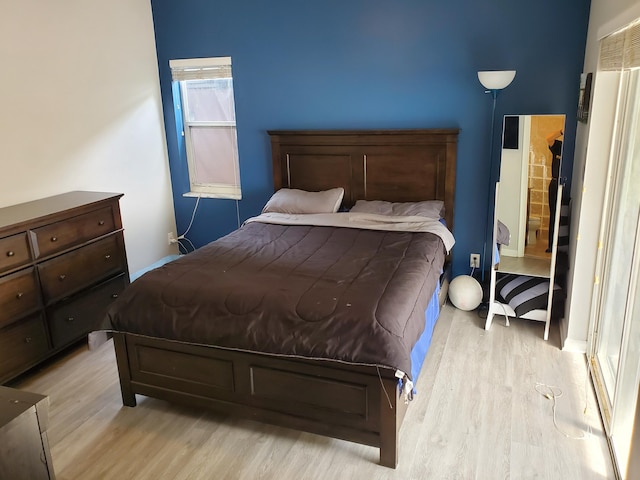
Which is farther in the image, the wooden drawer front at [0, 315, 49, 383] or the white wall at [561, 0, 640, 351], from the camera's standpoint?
the wooden drawer front at [0, 315, 49, 383]

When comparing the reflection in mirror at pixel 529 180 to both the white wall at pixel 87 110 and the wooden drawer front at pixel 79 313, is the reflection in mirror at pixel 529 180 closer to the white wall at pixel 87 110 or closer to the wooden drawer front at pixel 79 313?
the wooden drawer front at pixel 79 313

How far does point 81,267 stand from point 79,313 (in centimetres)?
30

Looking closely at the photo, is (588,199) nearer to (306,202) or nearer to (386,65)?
(386,65)

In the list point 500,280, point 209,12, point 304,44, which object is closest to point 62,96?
point 209,12

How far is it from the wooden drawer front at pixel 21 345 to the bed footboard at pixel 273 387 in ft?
2.30

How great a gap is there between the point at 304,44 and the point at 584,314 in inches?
112

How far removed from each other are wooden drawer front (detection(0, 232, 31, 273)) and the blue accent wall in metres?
2.03

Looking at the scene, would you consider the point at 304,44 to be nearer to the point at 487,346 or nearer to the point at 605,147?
the point at 605,147

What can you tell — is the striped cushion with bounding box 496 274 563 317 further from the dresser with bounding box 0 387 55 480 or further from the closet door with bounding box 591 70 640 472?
the dresser with bounding box 0 387 55 480

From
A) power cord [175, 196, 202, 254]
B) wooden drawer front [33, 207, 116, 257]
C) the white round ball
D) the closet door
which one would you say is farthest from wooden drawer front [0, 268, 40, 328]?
the closet door

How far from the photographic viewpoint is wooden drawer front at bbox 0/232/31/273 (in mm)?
2799

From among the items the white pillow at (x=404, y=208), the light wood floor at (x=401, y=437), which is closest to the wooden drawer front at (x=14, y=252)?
the light wood floor at (x=401, y=437)

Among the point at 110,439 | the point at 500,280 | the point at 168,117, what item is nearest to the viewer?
the point at 110,439

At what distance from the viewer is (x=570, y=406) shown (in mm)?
2604
